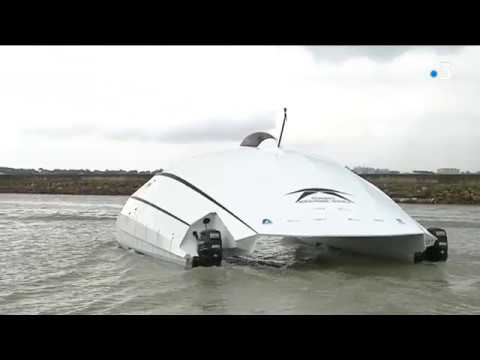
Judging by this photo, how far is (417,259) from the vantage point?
7.91 meters

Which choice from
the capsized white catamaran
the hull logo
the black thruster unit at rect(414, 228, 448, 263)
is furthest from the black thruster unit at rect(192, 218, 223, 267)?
the black thruster unit at rect(414, 228, 448, 263)

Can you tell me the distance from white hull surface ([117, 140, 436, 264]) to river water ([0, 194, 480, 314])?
38 centimetres

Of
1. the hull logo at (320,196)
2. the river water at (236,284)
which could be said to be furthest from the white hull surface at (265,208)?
the river water at (236,284)

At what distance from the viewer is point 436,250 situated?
7.94m

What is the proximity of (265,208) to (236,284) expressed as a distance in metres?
1.29

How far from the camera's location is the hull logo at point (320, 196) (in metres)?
7.20

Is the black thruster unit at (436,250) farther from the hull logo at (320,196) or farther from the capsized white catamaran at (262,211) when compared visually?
the hull logo at (320,196)

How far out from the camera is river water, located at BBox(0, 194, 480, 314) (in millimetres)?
5273

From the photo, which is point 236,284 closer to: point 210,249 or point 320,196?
point 210,249

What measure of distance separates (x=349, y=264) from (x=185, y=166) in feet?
11.6

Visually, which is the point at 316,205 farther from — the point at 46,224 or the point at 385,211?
the point at 46,224

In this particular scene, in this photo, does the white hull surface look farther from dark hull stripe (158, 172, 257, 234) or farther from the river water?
the river water
